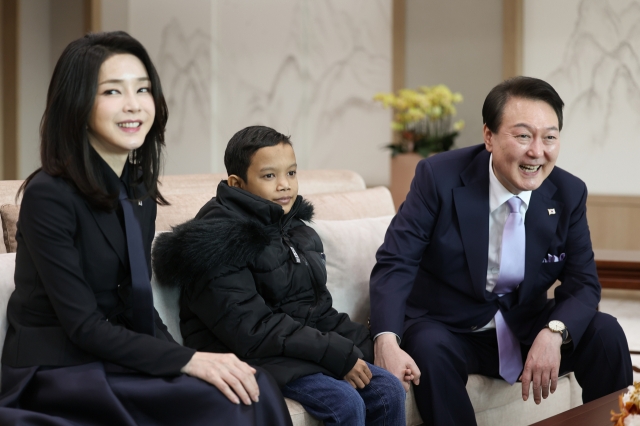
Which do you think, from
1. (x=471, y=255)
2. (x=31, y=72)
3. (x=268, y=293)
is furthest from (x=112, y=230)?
(x=31, y=72)

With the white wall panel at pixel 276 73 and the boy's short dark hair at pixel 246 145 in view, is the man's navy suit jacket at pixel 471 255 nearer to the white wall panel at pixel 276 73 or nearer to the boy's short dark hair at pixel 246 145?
the boy's short dark hair at pixel 246 145

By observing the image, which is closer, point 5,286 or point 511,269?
point 5,286

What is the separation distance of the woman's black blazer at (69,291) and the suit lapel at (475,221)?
99 centimetres

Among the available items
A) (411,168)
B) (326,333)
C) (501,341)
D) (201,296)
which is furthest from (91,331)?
(411,168)

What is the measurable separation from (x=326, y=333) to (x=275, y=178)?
437 millimetres

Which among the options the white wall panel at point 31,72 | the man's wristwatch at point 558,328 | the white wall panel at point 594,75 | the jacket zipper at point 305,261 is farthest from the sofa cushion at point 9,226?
the white wall panel at point 31,72

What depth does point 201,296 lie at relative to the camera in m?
1.80

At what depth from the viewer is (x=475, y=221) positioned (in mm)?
2176

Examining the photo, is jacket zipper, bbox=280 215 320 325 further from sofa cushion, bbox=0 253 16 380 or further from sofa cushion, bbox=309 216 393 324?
sofa cushion, bbox=0 253 16 380

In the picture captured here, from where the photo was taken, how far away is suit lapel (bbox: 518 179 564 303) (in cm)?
218

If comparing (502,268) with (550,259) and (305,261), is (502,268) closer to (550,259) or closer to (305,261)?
(550,259)

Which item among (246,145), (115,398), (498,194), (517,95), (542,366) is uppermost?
(517,95)

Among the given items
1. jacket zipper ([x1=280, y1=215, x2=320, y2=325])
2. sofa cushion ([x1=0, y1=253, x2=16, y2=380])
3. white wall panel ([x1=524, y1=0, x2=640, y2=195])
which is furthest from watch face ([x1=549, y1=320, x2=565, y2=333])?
white wall panel ([x1=524, y1=0, x2=640, y2=195])

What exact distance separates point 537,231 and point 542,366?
408 millimetres
